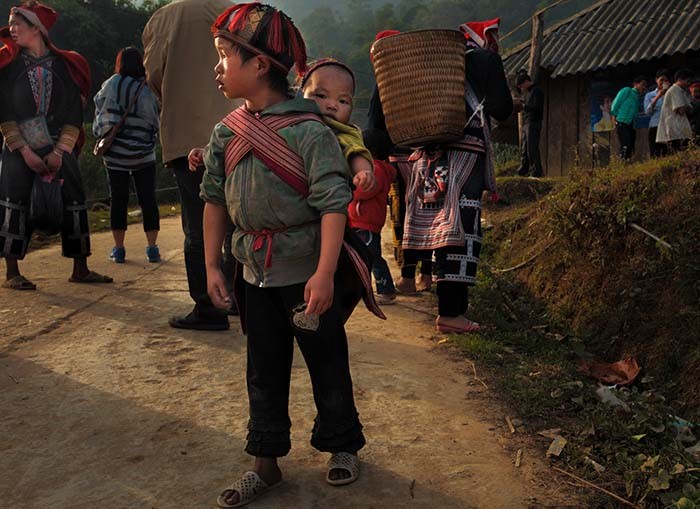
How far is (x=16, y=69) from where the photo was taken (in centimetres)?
467

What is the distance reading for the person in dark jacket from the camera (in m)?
10.9

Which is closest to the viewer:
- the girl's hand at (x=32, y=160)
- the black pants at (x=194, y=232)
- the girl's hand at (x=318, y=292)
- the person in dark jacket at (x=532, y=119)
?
the girl's hand at (x=318, y=292)

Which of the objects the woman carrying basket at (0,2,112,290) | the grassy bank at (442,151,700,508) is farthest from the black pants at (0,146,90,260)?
the grassy bank at (442,151,700,508)

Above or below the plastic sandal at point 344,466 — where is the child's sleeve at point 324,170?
above

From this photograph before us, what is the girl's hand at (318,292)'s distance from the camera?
1990mm

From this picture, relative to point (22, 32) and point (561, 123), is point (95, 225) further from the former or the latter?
point (561, 123)

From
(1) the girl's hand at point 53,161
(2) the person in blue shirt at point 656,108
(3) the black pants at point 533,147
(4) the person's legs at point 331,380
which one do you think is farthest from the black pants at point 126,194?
(2) the person in blue shirt at point 656,108

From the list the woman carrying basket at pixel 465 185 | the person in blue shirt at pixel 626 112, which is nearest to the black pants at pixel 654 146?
the person in blue shirt at pixel 626 112

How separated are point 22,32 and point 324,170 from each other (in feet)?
11.8

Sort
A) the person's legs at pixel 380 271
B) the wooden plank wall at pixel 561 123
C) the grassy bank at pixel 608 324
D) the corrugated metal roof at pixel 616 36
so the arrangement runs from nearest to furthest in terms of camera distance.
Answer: the grassy bank at pixel 608 324 < the person's legs at pixel 380 271 < the corrugated metal roof at pixel 616 36 < the wooden plank wall at pixel 561 123

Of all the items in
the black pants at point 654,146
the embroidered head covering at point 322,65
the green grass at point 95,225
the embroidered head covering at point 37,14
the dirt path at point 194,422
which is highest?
the embroidered head covering at point 37,14

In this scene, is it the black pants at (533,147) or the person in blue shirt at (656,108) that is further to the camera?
the black pants at (533,147)

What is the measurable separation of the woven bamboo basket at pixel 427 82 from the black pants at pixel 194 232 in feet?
4.07

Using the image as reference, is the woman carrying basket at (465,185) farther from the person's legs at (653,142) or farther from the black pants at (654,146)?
the person's legs at (653,142)
